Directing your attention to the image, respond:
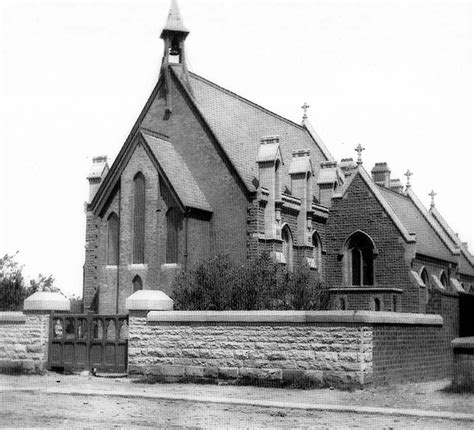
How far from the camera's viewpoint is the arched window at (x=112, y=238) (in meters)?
32.8

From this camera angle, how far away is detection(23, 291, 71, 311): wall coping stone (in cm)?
2134

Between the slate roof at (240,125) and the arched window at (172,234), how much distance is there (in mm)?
3133

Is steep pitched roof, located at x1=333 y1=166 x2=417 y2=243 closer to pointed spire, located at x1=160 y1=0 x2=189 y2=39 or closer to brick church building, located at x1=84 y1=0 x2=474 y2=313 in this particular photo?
brick church building, located at x1=84 y1=0 x2=474 y2=313

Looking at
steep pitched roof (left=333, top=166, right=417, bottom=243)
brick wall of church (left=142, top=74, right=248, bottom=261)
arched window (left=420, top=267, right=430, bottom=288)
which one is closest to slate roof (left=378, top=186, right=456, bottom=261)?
arched window (left=420, top=267, right=430, bottom=288)

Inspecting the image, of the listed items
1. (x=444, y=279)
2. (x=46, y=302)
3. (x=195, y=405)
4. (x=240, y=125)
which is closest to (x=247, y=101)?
(x=240, y=125)

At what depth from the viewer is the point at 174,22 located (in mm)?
34906

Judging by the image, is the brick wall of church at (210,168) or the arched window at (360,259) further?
the arched window at (360,259)

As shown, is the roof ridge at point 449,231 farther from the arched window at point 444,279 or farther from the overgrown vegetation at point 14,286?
the overgrown vegetation at point 14,286

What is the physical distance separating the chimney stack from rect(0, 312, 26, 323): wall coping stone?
30.7 meters

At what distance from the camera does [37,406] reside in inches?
557

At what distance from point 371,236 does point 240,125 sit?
804 centimetres

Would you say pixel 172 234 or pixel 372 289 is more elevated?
pixel 172 234

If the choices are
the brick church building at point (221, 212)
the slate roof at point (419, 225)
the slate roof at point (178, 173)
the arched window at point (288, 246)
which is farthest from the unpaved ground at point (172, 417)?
the slate roof at point (419, 225)

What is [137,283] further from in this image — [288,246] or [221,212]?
[288,246]
